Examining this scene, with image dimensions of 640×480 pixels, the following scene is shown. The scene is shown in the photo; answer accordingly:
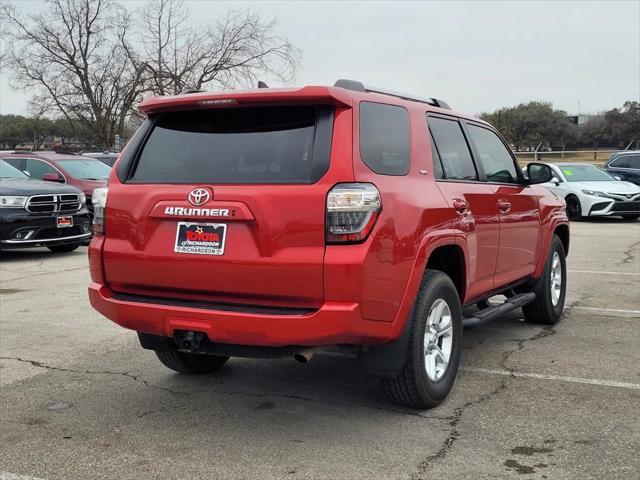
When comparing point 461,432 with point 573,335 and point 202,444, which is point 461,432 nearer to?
point 202,444

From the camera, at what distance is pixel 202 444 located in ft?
12.4

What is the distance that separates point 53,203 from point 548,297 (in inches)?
318

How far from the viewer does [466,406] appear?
4312 mm

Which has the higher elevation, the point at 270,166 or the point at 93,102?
the point at 93,102

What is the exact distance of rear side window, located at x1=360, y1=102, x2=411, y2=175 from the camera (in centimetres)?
378

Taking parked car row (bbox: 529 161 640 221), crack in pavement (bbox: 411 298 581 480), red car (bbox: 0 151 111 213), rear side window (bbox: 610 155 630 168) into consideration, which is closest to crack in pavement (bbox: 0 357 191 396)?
crack in pavement (bbox: 411 298 581 480)

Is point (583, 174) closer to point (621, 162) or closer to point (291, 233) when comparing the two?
point (621, 162)

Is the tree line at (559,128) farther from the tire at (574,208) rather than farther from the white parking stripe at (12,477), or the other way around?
the white parking stripe at (12,477)

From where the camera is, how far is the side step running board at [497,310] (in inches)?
189

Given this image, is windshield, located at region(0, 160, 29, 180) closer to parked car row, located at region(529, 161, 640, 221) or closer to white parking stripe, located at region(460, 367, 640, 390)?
white parking stripe, located at region(460, 367, 640, 390)

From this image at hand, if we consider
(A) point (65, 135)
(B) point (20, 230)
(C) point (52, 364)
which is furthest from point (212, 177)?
(A) point (65, 135)

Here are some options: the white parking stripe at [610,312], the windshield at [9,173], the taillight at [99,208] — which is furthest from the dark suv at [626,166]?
the taillight at [99,208]

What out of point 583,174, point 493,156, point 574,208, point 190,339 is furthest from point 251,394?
point 583,174

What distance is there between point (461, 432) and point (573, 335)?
2.66m
